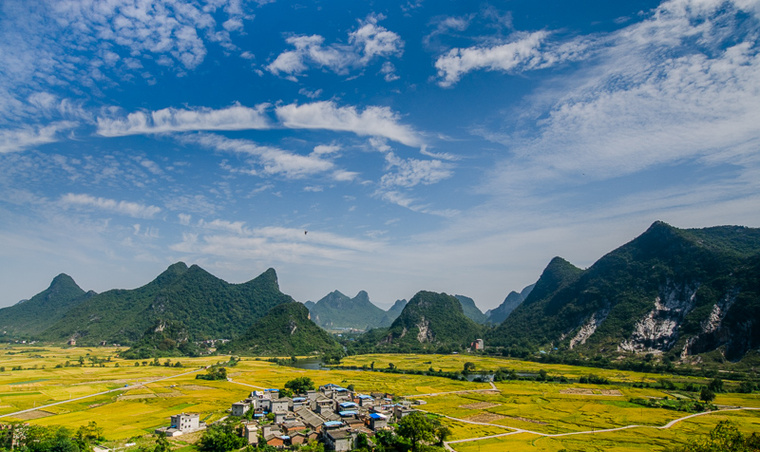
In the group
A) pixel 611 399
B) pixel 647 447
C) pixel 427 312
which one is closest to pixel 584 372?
pixel 611 399

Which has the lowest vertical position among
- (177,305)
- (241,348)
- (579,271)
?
(241,348)

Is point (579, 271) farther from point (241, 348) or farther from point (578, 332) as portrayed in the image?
point (241, 348)

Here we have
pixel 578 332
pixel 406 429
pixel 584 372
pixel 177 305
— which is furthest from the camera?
pixel 177 305

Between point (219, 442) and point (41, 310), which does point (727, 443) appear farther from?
point (41, 310)

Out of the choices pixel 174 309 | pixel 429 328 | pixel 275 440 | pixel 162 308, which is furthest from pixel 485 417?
pixel 162 308

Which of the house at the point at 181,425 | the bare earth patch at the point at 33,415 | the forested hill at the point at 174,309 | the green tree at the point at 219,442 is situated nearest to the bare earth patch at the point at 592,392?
the green tree at the point at 219,442

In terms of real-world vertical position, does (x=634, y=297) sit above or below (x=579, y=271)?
below

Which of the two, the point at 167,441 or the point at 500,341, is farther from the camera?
the point at 500,341

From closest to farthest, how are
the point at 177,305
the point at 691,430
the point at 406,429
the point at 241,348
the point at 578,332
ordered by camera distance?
the point at 406,429
the point at 691,430
the point at 578,332
the point at 241,348
the point at 177,305
